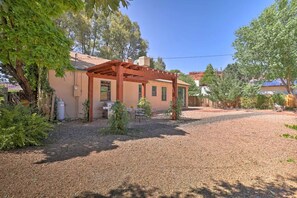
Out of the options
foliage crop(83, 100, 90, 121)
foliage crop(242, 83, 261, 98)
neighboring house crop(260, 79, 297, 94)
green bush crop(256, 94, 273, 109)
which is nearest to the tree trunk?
foliage crop(83, 100, 90, 121)

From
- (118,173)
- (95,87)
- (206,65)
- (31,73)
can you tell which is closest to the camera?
(118,173)

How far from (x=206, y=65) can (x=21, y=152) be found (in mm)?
31804

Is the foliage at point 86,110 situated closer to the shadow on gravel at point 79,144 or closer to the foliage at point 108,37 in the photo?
the shadow on gravel at point 79,144

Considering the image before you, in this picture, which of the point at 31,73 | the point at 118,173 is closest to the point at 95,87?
the point at 31,73

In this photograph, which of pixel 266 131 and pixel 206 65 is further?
pixel 206 65

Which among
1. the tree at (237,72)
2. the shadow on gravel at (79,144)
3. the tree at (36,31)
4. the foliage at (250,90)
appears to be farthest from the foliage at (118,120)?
the foliage at (250,90)

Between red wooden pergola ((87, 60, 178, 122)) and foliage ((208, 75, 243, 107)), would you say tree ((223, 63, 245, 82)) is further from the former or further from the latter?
red wooden pergola ((87, 60, 178, 122))

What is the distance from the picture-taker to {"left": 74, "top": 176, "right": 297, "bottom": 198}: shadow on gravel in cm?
309

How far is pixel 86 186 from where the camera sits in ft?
10.5

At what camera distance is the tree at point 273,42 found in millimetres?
18828

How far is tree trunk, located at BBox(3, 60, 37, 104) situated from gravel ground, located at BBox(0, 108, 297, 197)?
439cm

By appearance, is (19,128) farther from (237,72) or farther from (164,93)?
(237,72)

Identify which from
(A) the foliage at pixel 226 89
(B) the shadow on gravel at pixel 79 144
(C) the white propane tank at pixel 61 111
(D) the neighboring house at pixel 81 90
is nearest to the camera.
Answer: (B) the shadow on gravel at pixel 79 144

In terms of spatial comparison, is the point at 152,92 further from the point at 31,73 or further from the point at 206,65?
the point at 206,65
